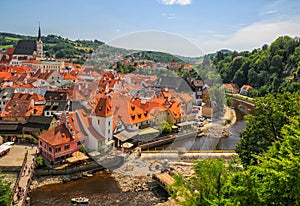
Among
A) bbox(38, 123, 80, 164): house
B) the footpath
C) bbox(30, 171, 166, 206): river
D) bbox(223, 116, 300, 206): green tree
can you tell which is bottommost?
bbox(30, 171, 166, 206): river

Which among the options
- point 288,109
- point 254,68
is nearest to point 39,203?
point 288,109

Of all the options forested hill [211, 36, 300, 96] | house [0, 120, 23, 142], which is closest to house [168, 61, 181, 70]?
house [0, 120, 23, 142]

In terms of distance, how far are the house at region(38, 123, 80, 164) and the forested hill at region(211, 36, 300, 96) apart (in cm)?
3384

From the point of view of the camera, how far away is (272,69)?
49.7 meters

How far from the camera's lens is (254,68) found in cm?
5500

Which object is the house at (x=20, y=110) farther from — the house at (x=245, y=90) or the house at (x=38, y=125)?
the house at (x=245, y=90)

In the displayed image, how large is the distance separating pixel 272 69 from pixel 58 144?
4485 cm

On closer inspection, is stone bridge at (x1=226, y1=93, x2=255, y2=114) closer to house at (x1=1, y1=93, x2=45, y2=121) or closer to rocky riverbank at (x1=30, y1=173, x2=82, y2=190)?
house at (x1=1, y1=93, x2=45, y2=121)

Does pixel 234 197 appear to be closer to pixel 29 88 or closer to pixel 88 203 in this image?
pixel 88 203

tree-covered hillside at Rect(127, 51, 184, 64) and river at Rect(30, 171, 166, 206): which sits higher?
tree-covered hillside at Rect(127, 51, 184, 64)

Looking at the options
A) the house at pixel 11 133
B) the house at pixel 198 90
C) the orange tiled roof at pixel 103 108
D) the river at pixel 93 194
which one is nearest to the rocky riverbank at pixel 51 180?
the river at pixel 93 194

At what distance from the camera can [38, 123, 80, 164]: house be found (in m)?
15.2

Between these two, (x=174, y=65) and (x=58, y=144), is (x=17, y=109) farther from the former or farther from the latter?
(x=174, y=65)

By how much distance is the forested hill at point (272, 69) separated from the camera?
4516 centimetres
